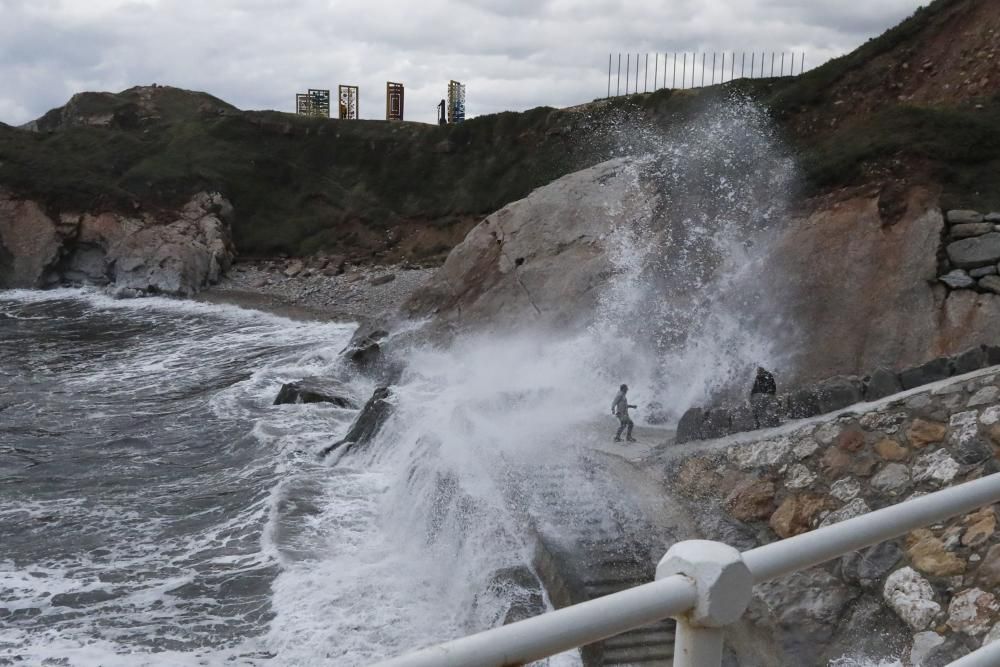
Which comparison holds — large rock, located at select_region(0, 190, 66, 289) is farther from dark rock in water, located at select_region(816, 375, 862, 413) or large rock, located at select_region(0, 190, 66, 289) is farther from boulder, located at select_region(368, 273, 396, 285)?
dark rock in water, located at select_region(816, 375, 862, 413)

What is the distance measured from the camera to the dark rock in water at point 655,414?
10.9 meters

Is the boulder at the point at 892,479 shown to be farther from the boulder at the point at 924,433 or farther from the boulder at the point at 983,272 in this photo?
the boulder at the point at 983,272

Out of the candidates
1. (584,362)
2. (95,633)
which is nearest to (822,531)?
(95,633)

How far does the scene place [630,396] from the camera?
11.7 metres

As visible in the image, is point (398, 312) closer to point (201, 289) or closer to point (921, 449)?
point (921, 449)

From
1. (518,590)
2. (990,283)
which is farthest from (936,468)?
(990,283)

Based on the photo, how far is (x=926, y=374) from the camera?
7.22m

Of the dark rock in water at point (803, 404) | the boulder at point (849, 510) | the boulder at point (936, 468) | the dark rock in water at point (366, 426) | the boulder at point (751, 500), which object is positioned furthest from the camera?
the dark rock in water at point (366, 426)

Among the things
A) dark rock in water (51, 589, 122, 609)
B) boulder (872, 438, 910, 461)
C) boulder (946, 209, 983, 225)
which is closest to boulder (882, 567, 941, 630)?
boulder (872, 438, 910, 461)

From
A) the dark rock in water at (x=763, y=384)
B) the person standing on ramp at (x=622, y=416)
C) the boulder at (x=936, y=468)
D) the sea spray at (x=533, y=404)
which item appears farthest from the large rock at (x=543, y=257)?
the boulder at (x=936, y=468)

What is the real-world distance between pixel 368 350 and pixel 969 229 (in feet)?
34.5

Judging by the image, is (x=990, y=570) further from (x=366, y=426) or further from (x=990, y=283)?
(x=366, y=426)

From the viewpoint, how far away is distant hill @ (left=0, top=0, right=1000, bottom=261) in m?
21.1

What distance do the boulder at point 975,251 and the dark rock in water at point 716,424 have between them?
150 inches
